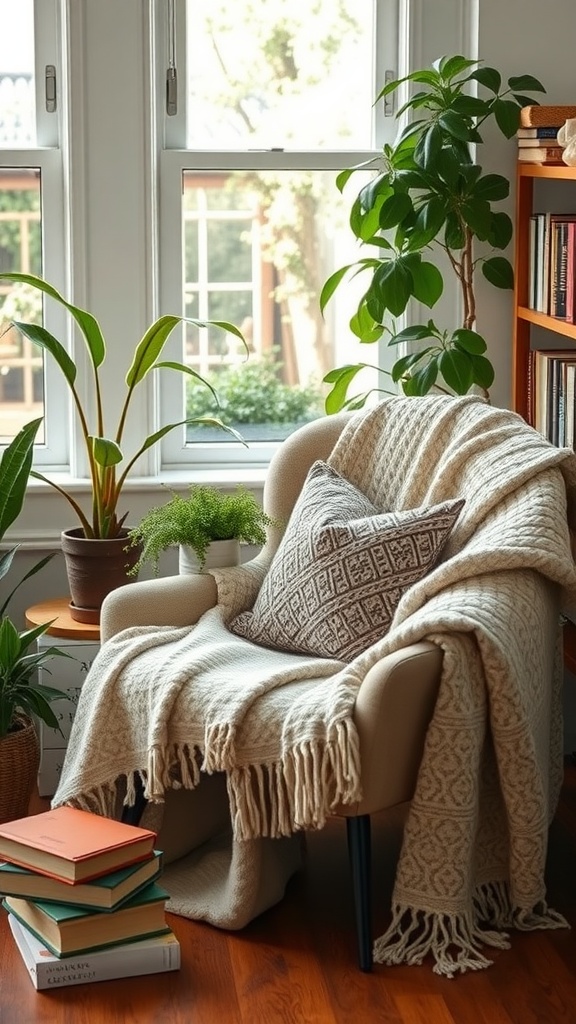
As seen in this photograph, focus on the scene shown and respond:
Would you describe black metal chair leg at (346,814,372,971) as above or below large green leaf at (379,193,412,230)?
below

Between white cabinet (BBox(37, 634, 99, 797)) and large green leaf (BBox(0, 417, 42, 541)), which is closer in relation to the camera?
large green leaf (BBox(0, 417, 42, 541))

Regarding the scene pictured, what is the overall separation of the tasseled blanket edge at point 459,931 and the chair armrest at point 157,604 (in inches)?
29.9

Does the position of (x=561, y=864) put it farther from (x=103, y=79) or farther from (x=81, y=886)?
(x=103, y=79)

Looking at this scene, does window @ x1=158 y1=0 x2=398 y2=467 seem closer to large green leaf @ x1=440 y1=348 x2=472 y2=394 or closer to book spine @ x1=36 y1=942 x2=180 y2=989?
large green leaf @ x1=440 y1=348 x2=472 y2=394

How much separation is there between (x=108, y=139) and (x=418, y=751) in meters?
1.83

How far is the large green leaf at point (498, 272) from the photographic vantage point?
336cm

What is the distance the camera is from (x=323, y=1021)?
7.24 feet

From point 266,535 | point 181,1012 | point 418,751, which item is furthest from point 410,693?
point 266,535

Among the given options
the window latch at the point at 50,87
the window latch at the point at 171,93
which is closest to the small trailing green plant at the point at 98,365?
the window latch at the point at 50,87

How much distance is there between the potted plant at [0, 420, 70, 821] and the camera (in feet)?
9.37

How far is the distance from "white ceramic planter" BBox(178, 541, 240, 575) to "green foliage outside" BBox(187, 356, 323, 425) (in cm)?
82

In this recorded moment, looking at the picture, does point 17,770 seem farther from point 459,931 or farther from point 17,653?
point 459,931

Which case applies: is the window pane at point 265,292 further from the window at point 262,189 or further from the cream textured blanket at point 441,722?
the cream textured blanket at point 441,722

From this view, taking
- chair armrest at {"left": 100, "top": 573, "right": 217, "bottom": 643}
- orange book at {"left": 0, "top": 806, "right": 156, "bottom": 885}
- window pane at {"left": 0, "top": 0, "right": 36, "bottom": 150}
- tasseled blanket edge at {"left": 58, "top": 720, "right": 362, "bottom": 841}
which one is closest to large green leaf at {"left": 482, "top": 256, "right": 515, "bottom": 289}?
chair armrest at {"left": 100, "top": 573, "right": 217, "bottom": 643}
